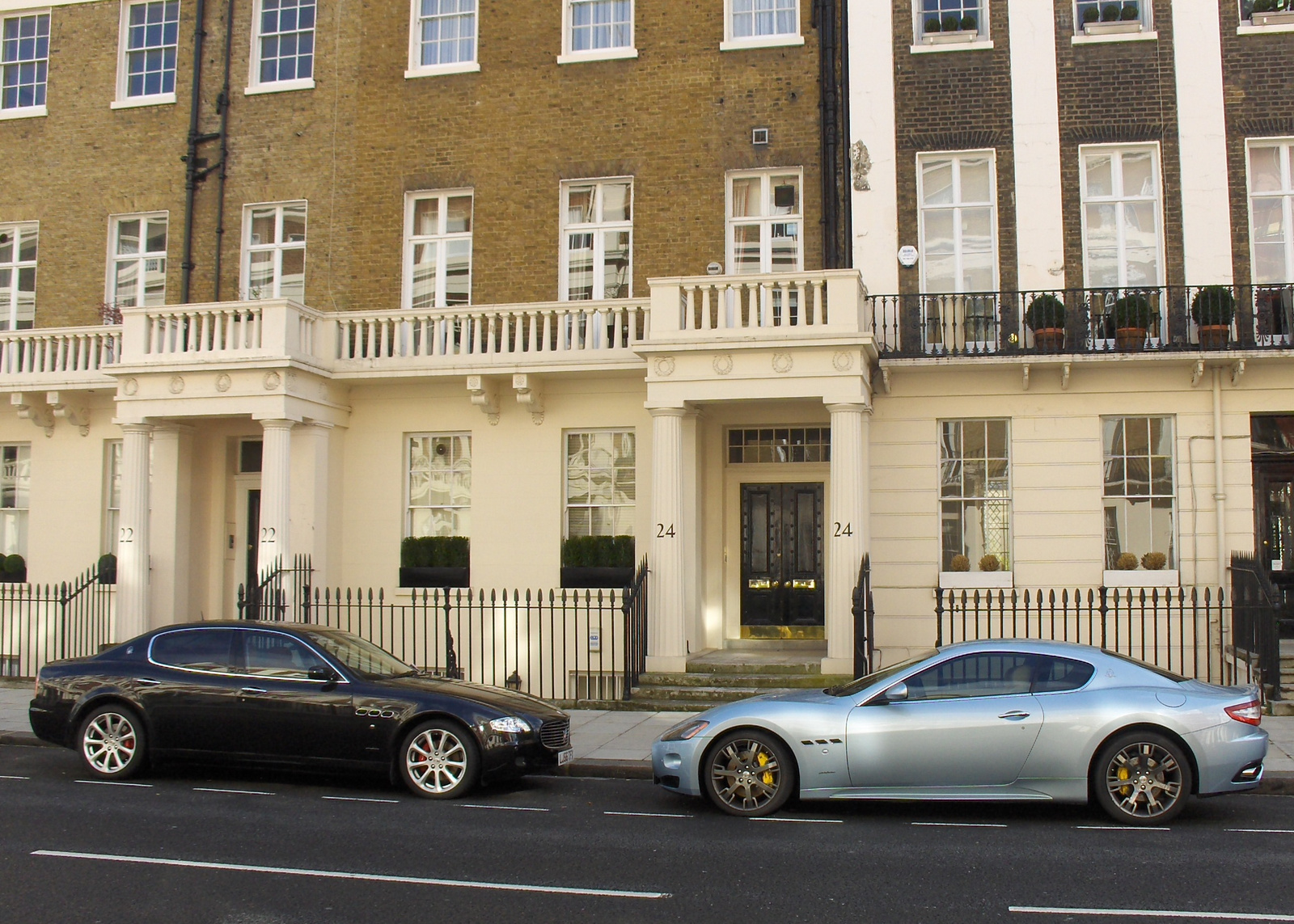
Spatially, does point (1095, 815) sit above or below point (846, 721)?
below

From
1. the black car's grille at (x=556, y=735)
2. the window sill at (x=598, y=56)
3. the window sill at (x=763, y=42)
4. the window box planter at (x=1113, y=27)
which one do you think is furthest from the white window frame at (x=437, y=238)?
the black car's grille at (x=556, y=735)

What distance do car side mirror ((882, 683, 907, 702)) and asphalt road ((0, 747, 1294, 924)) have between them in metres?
0.88

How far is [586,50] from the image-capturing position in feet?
58.4

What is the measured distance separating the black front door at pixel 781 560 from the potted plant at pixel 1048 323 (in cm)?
365

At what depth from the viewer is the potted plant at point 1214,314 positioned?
1487 centimetres

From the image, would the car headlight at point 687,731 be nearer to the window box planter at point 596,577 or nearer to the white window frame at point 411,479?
the window box planter at point 596,577

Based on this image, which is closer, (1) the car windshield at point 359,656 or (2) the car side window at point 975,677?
(2) the car side window at point 975,677

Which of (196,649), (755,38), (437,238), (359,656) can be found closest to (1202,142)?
(755,38)

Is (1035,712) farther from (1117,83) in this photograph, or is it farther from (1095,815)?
(1117,83)

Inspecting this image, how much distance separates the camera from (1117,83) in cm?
1594

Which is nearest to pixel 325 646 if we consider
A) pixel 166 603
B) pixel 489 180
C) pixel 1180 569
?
pixel 166 603

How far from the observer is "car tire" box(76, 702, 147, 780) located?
1020 centimetres

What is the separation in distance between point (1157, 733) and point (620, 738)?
555cm

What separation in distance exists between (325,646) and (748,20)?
11655 mm
